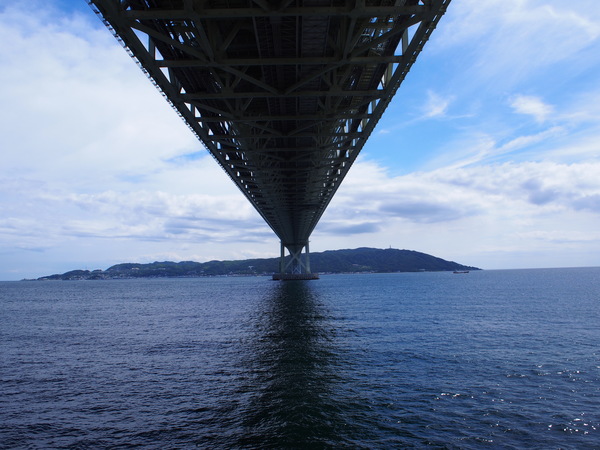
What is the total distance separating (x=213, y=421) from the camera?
12703 mm

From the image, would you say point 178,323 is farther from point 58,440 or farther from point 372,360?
point 58,440

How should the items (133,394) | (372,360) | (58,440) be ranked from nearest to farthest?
(58,440) < (133,394) < (372,360)

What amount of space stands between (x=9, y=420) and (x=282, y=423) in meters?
9.11

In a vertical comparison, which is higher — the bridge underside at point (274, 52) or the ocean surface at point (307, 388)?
the bridge underside at point (274, 52)

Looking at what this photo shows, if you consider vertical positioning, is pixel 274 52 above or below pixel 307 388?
above

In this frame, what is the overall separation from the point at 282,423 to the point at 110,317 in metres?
38.5

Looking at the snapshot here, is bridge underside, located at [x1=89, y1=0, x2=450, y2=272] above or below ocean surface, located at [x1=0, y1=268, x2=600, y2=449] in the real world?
above

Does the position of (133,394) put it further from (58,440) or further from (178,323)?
(178,323)

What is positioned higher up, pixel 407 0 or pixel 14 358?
pixel 407 0

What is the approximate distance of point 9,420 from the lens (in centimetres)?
1337

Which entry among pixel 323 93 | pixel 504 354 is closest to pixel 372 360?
pixel 504 354

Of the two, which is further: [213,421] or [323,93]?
[323,93]

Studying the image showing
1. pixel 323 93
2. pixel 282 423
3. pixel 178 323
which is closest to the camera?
pixel 282 423

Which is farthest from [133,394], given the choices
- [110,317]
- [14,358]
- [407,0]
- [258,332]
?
[110,317]
